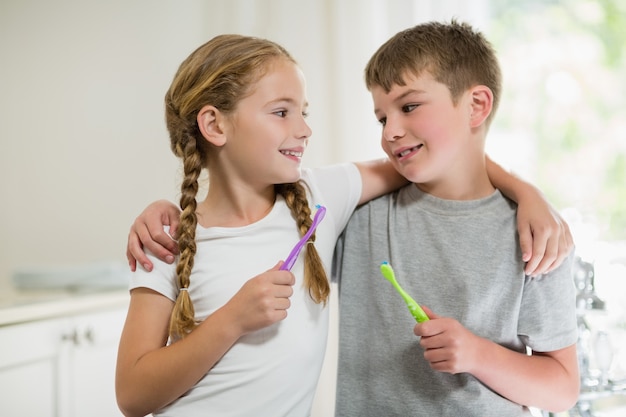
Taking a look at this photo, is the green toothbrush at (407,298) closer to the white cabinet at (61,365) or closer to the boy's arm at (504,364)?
the boy's arm at (504,364)

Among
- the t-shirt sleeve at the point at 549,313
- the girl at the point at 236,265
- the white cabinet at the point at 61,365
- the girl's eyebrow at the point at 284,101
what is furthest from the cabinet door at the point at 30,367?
the t-shirt sleeve at the point at 549,313

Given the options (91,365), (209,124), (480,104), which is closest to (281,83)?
(209,124)

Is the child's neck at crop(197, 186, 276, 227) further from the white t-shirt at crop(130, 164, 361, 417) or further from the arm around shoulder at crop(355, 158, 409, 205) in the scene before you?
the arm around shoulder at crop(355, 158, 409, 205)

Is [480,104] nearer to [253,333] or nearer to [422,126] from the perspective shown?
[422,126]

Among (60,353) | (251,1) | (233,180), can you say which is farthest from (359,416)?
(251,1)

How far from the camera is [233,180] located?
1.10 meters

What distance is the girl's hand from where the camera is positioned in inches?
36.0

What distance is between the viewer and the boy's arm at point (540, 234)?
100 centimetres

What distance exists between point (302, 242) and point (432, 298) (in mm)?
258

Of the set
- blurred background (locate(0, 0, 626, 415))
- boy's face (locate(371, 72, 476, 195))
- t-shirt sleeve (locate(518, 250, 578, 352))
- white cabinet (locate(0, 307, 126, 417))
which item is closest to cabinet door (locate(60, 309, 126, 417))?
white cabinet (locate(0, 307, 126, 417))

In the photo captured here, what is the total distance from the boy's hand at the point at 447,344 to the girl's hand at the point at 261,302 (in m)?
0.19

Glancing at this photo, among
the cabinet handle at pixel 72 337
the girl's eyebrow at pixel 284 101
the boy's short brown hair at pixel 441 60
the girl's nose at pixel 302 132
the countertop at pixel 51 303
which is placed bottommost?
the cabinet handle at pixel 72 337

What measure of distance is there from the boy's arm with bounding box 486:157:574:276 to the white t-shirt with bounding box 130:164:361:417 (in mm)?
320

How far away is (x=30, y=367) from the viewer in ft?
4.76
